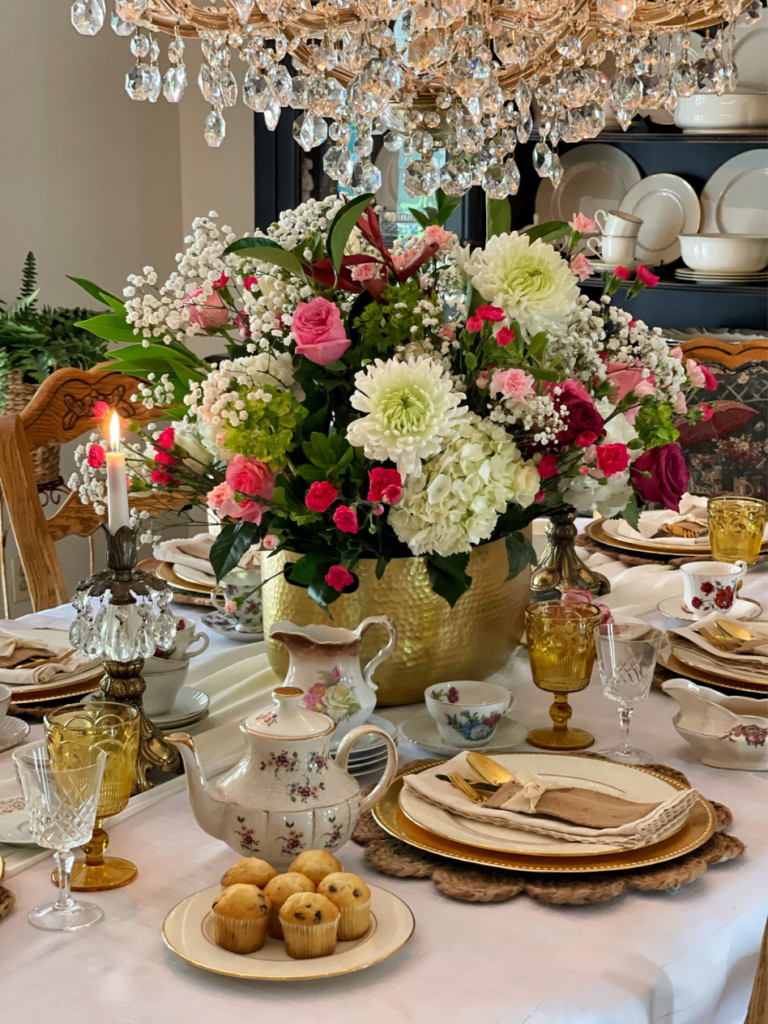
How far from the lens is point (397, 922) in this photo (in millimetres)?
812

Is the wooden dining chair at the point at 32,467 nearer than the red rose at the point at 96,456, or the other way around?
the red rose at the point at 96,456

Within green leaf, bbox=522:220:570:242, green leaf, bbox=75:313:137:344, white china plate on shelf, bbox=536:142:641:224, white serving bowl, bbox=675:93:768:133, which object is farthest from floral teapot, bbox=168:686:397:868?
white china plate on shelf, bbox=536:142:641:224

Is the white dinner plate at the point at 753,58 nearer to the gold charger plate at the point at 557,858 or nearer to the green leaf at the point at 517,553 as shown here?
the green leaf at the point at 517,553

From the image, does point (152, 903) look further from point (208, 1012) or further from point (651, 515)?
point (651, 515)

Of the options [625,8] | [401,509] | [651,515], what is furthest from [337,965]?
[651,515]

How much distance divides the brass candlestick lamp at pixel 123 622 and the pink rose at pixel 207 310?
11.4 inches

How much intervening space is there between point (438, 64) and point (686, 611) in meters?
0.77

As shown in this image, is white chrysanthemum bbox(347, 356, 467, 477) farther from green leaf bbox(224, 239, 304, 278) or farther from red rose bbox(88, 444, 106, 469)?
red rose bbox(88, 444, 106, 469)

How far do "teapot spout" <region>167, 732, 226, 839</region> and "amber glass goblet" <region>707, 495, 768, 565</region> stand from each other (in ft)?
3.44

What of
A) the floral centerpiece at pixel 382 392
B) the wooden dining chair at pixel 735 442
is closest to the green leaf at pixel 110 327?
the floral centerpiece at pixel 382 392

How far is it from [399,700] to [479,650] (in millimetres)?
99

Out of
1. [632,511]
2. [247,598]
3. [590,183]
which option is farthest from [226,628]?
[590,183]

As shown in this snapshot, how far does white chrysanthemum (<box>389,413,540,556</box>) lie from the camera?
1.14 metres

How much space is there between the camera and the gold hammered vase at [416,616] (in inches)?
48.2
